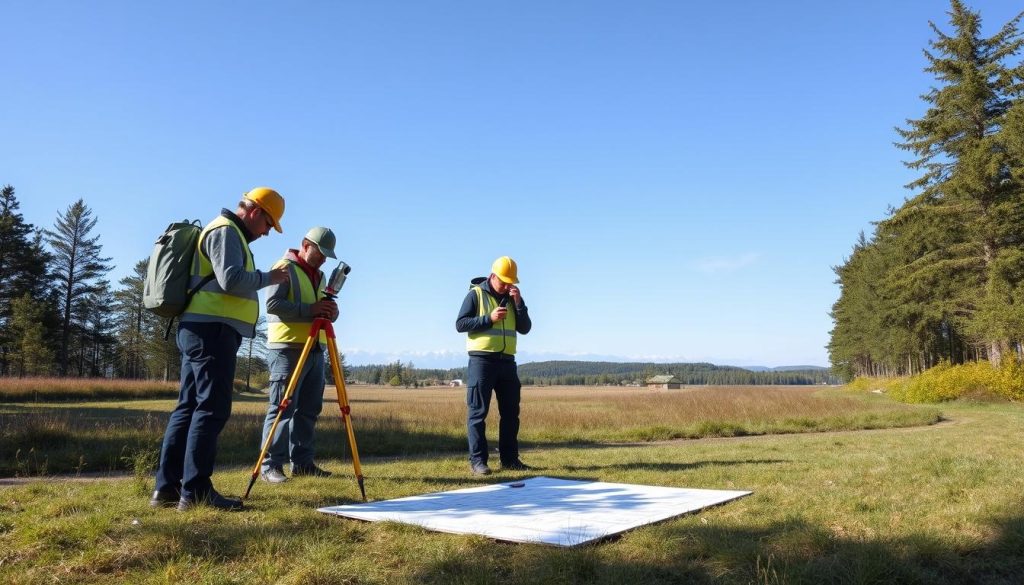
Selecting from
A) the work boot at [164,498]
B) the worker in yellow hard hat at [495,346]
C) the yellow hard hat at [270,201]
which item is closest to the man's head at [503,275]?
the worker in yellow hard hat at [495,346]

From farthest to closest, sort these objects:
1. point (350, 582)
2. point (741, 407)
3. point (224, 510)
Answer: point (741, 407) → point (224, 510) → point (350, 582)

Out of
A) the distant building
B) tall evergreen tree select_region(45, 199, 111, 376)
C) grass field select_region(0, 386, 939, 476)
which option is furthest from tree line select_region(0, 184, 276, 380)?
the distant building

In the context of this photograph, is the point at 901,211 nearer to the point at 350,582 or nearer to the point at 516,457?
the point at 516,457

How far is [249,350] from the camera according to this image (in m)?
63.4

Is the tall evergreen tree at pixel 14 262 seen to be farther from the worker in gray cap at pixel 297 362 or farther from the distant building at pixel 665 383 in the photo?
the distant building at pixel 665 383

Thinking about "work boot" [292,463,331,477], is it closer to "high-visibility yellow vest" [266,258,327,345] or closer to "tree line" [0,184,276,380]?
"high-visibility yellow vest" [266,258,327,345]

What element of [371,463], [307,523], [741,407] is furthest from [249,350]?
[307,523]

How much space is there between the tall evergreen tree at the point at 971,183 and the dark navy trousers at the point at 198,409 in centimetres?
2659

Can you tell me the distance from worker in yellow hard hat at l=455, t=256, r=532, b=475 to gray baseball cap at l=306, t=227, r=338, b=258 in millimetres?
1736

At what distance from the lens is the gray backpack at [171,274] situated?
4344 millimetres

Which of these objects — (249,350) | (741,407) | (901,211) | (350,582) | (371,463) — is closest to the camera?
(350,582)

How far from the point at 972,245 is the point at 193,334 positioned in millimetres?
31025

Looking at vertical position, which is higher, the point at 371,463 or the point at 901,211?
the point at 901,211

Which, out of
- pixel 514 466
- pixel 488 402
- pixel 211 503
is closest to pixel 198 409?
pixel 211 503
